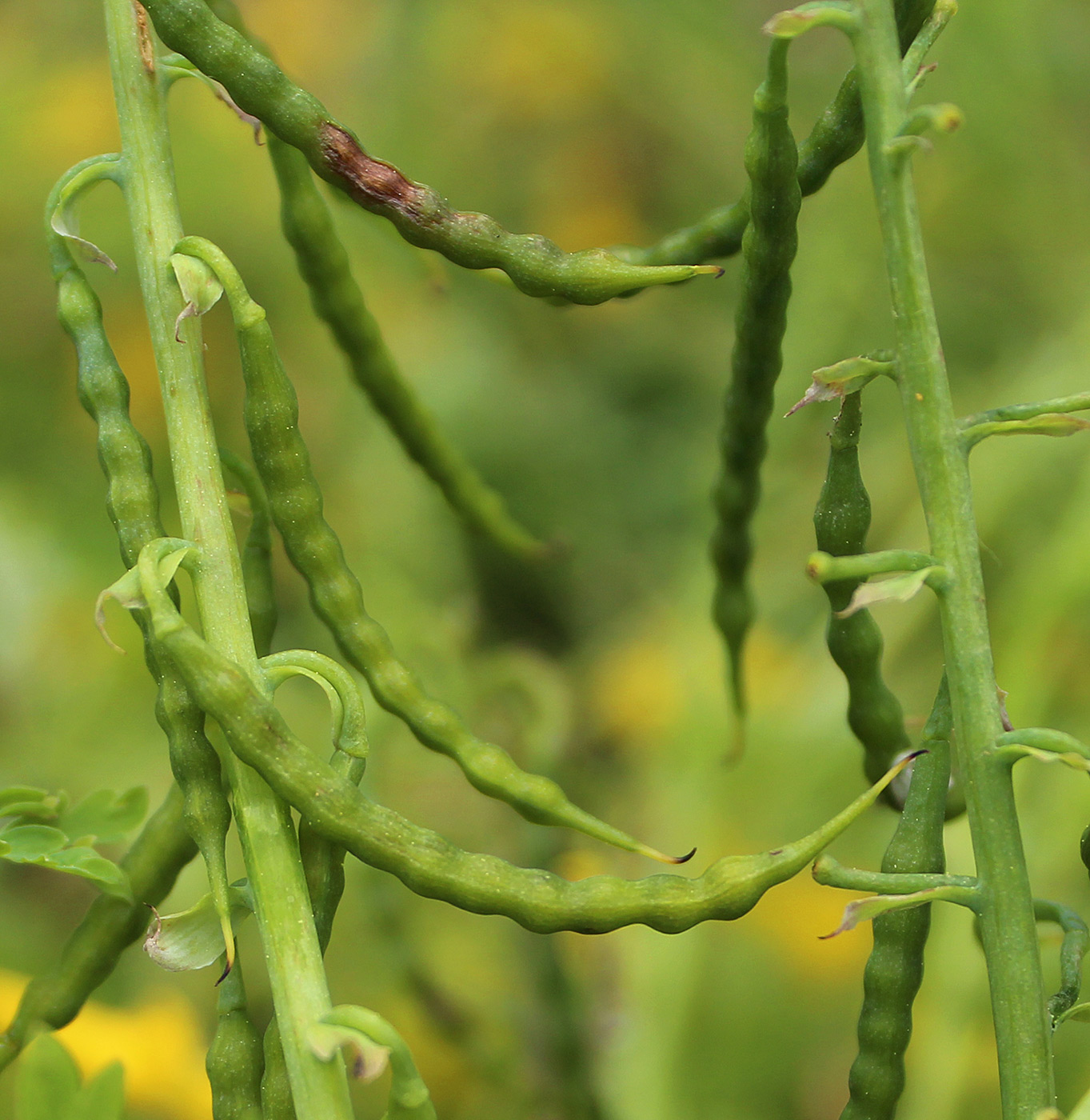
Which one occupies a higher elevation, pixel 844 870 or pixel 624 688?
pixel 624 688

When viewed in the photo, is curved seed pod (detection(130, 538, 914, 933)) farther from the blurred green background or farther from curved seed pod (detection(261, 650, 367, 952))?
the blurred green background

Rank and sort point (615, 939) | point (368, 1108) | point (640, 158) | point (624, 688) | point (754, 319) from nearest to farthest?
point (754, 319) → point (368, 1108) → point (615, 939) → point (624, 688) → point (640, 158)

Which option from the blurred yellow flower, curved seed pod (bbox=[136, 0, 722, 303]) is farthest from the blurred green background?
curved seed pod (bbox=[136, 0, 722, 303])

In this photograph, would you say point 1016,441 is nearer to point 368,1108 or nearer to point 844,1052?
point 844,1052

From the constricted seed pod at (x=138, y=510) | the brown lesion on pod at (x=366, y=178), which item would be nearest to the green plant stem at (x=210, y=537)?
the constricted seed pod at (x=138, y=510)

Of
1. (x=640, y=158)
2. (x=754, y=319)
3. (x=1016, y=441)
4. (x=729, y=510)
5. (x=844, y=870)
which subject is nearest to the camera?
(x=844, y=870)

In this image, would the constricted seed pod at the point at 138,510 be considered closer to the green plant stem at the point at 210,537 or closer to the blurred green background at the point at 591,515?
the green plant stem at the point at 210,537

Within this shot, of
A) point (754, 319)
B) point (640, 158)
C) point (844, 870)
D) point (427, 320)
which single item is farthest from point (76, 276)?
point (640, 158)

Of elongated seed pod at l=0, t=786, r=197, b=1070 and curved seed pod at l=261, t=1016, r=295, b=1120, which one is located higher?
elongated seed pod at l=0, t=786, r=197, b=1070
